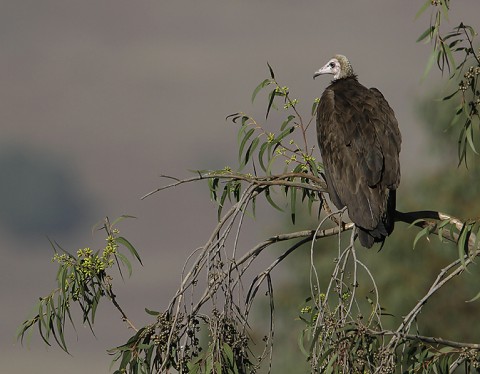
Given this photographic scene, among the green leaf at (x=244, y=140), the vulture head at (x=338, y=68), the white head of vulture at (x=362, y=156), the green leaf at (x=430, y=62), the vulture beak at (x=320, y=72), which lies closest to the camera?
the green leaf at (x=430, y=62)

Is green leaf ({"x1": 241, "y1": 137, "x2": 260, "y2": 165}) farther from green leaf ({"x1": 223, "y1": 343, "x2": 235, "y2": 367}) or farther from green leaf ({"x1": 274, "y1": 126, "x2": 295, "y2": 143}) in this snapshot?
green leaf ({"x1": 223, "y1": 343, "x2": 235, "y2": 367})

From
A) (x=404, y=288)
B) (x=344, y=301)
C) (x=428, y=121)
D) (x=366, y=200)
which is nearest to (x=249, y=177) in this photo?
(x=366, y=200)

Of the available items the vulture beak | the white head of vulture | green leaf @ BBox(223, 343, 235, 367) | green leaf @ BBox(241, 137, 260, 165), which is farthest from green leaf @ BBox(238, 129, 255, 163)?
the vulture beak

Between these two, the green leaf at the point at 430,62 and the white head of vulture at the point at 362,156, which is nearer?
the green leaf at the point at 430,62

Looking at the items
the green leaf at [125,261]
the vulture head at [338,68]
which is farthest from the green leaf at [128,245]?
the vulture head at [338,68]

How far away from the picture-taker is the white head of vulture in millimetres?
6012

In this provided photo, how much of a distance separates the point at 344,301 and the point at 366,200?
59.6 inches

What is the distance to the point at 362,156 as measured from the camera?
639cm

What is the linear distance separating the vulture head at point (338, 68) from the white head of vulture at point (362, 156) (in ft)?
3.77

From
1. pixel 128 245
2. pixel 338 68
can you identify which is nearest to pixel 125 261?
pixel 128 245

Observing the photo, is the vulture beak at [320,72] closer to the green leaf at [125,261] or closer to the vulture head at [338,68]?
the vulture head at [338,68]

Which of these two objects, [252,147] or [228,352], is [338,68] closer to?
[252,147]

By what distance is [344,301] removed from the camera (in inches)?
184

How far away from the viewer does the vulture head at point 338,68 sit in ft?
27.2
